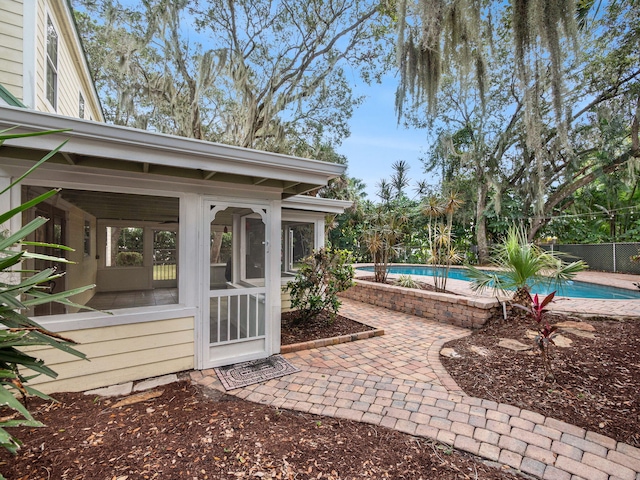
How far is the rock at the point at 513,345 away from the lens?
3.91 metres

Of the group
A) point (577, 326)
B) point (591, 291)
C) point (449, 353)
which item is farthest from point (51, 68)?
point (591, 291)

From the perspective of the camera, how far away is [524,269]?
4.71 meters

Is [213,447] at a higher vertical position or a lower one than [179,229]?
lower

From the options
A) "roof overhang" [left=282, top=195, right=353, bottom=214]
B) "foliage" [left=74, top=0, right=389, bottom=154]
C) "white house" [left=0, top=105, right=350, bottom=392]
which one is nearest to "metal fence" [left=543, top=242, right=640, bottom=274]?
"roof overhang" [left=282, top=195, right=353, bottom=214]

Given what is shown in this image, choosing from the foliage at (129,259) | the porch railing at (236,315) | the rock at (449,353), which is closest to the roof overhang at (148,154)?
the porch railing at (236,315)

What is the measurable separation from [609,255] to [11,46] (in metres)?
17.9

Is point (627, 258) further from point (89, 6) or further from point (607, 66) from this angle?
point (89, 6)

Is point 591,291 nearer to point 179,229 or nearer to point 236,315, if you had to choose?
point 236,315

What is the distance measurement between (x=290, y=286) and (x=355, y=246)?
34.2ft

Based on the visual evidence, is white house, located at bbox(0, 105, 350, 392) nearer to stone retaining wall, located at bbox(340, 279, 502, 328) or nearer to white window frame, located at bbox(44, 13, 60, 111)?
white window frame, located at bbox(44, 13, 60, 111)

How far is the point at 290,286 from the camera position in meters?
4.84

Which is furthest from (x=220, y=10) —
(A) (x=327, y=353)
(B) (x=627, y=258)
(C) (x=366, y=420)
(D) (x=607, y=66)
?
(B) (x=627, y=258)

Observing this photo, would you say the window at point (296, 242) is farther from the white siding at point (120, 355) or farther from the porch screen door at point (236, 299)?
the white siding at point (120, 355)

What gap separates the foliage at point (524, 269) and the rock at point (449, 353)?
1.43 m
